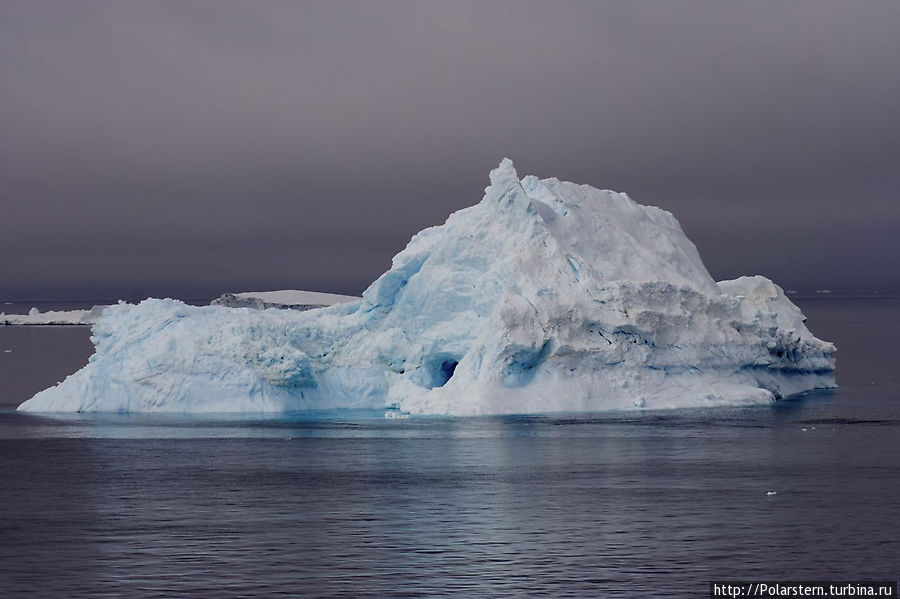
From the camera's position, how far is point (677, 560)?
18.1 m

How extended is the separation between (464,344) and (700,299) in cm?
630

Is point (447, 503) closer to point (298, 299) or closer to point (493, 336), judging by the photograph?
point (493, 336)

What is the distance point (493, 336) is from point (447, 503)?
1148cm

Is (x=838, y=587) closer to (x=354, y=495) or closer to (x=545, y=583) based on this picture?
(x=545, y=583)

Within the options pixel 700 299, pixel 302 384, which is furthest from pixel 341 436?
pixel 700 299

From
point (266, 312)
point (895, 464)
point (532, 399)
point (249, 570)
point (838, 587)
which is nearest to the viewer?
point (838, 587)

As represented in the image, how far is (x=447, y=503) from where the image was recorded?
22.5 m

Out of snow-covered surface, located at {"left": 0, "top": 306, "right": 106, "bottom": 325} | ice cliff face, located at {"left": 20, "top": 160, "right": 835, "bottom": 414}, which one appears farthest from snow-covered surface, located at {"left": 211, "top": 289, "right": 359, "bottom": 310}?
ice cliff face, located at {"left": 20, "top": 160, "right": 835, "bottom": 414}

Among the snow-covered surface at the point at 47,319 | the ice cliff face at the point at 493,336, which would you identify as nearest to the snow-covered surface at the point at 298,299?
the snow-covered surface at the point at 47,319

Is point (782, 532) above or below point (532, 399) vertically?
below

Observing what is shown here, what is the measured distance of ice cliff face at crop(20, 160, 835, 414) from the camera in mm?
33969

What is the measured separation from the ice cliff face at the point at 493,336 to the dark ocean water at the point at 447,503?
1192 mm

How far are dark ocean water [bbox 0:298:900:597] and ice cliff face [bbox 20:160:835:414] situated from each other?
3.91 ft

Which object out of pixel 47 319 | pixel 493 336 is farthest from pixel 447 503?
pixel 47 319
